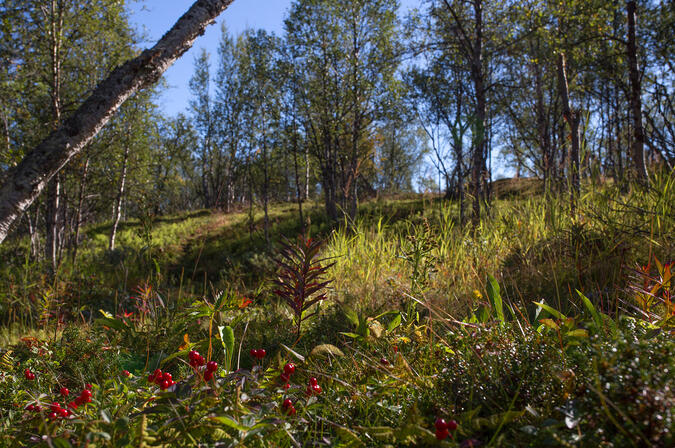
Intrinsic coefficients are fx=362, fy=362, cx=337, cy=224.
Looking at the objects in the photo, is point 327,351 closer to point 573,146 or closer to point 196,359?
point 196,359

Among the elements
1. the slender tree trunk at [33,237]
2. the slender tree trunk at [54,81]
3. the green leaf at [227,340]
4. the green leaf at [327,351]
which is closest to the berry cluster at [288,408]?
the green leaf at [227,340]

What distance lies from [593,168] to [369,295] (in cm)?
282

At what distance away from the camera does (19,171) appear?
2.37 meters

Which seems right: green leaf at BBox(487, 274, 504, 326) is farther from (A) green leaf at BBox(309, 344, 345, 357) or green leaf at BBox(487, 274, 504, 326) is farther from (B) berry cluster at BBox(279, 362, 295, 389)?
(B) berry cluster at BBox(279, 362, 295, 389)

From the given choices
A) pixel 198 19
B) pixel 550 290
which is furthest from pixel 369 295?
pixel 198 19

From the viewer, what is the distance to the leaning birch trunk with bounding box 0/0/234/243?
7.73 ft

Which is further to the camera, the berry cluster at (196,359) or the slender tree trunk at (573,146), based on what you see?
the slender tree trunk at (573,146)

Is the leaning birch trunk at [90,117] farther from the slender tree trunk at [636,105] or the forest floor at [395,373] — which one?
the slender tree trunk at [636,105]

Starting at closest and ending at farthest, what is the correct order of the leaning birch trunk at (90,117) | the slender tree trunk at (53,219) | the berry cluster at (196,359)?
the berry cluster at (196,359) < the leaning birch trunk at (90,117) < the slender tree trunk at (53,219)

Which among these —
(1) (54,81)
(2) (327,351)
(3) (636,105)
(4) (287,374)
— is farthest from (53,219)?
(3) (636,105)

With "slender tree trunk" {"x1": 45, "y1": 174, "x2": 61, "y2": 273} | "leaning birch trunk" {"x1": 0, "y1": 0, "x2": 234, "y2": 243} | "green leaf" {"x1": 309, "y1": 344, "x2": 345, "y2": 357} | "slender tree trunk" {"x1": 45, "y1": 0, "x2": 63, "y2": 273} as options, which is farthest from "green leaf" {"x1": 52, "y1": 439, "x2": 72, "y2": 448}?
"slender tree trunk" {"x1": 45, "y1": 174, "x2": 61, "y2": 273}

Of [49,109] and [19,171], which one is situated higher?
[49,109]

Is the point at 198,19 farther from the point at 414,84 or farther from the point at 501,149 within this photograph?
the point at 501,149

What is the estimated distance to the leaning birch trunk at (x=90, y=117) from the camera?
2.36 meters
